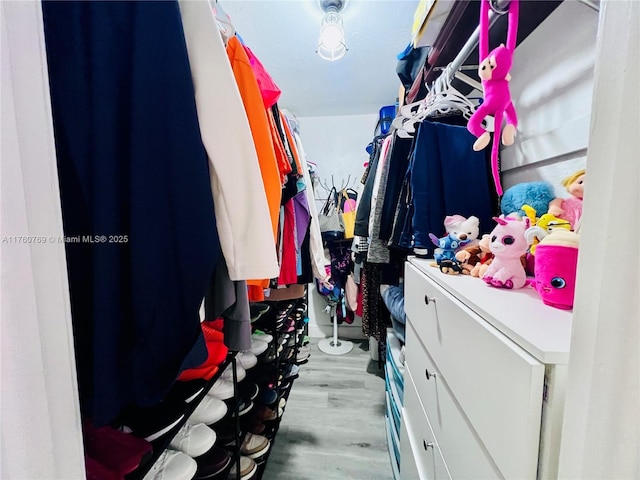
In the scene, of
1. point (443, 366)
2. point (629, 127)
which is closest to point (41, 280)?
point (629, 127)

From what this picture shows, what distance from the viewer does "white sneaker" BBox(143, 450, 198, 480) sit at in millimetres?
578

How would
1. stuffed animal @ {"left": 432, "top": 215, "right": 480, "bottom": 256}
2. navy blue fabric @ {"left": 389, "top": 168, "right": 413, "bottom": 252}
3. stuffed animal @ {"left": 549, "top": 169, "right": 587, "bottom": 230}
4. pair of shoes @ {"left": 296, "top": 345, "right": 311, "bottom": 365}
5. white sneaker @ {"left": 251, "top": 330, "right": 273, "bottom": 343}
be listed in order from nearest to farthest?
stuffed animal @ {"left": 549, "top": 169, "right": 587, "bottom": 230} < stuffed animal @ {"left": 432, "top": 215, "right": 480, "bottom": 256} < navy blue fabric @ {"left": 389, "top": 168, "right": 413, "bottom": 252} < white sneaker @ {"left": 251, "top": 330, "right": 273, "bottom": 343} < pair of shoes @ {"left": 296, "top": 345, "right": 311, "bottom": 365}

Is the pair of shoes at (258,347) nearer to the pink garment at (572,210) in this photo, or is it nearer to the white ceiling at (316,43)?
the pink garment at (572,210)

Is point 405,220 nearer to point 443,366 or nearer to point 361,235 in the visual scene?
point 361,235

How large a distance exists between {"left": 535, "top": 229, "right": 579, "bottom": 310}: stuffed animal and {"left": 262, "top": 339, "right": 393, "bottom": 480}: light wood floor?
4.06 feet

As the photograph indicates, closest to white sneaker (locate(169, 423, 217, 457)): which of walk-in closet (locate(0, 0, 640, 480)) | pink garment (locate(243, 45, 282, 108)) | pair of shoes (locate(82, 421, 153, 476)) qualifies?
walk-in closet (locate(0, 0, 640, 480))

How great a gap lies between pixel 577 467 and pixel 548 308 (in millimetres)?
249

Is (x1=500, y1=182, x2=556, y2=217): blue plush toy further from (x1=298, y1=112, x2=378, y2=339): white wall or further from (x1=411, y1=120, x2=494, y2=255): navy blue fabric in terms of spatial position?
(x1=298, y1=112, x2=378, y2=339): white wall

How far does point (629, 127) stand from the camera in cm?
20

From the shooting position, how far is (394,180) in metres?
1.09

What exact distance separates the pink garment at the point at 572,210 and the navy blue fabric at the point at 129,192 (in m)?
0.75

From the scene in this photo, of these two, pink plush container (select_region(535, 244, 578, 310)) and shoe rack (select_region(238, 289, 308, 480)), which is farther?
shoe rack (select_region(238, 289, 308, 480))

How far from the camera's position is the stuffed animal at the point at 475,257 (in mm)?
648

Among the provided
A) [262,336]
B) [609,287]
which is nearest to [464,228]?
[609,287]
